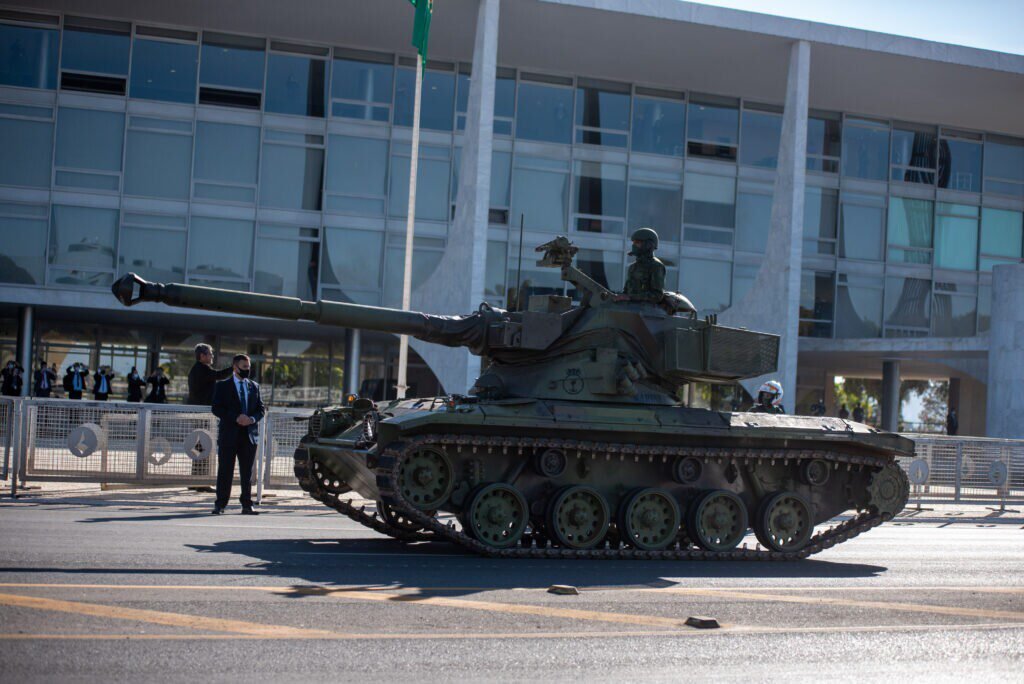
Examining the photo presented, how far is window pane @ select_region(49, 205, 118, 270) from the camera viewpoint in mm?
31578

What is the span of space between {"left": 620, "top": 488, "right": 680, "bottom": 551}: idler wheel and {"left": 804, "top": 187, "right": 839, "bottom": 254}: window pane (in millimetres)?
27003

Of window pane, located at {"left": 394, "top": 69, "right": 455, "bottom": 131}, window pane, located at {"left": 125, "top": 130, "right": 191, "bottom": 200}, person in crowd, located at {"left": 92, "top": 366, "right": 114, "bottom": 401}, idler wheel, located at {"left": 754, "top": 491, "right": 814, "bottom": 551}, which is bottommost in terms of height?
idler wheel, located at {"left": 754, "top": 491, "right": 814, "bottom": 551}

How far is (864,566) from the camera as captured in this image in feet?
39.9

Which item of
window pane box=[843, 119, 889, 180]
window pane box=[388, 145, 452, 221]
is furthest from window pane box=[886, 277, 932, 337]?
window pane box=[388, 145, 452, 221]

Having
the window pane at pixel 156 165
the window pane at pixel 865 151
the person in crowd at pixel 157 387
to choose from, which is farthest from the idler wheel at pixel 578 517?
the window pane at pixel 865 151

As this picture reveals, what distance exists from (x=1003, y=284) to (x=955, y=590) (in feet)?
70.1

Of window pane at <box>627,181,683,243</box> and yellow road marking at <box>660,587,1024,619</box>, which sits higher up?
window pane at <box>627,181,683,243</box>

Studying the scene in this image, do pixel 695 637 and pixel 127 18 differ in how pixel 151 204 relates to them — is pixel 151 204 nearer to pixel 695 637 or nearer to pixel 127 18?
pixel 127 18

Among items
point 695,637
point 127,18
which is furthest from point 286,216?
point 695,637

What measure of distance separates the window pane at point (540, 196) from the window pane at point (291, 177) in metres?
5.59

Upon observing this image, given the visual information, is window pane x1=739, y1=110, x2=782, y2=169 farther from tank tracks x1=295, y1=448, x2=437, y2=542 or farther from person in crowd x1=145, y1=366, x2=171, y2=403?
tank tracks x1=295, y1=448, x2=437, y2=542

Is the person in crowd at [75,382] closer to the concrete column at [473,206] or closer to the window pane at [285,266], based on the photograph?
the window pane at [285,266]

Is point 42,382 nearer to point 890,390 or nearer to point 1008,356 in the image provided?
point 1008,356

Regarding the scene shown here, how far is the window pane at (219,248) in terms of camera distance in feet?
106
